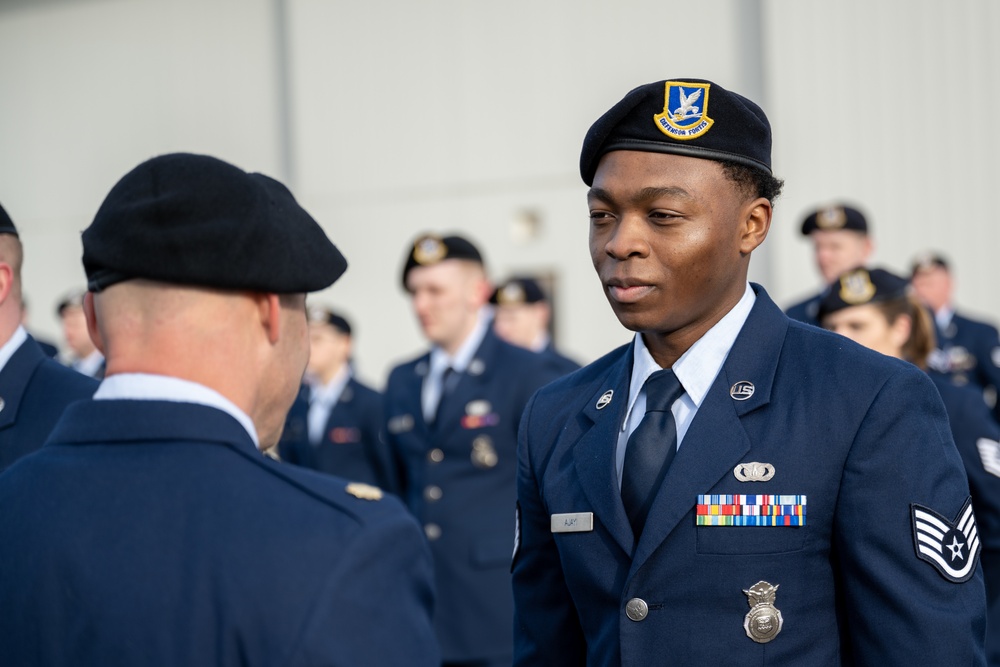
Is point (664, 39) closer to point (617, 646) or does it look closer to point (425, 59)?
point (425, 59)

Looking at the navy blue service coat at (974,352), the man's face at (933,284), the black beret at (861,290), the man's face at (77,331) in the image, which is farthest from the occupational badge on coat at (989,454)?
the man's face at (77,331)

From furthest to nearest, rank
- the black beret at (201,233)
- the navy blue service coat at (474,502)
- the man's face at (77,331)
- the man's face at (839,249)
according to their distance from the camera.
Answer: the man's face at (77,331), the man's face at (839,249), the navy blue service coat at (474,502), the black beret at (201,233)

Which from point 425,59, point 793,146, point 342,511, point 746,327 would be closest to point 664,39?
point 793,146

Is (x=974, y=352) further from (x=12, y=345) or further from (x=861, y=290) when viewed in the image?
(x=12, y=345)

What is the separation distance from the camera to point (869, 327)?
13.5 feet

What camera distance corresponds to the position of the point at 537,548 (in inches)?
97.7

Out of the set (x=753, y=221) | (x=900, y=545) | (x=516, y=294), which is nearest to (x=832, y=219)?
(x=516, y=294)

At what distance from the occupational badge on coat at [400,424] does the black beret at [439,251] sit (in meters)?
0.69

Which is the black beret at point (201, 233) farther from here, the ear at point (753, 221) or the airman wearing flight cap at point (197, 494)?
the ear at point (753, 221)

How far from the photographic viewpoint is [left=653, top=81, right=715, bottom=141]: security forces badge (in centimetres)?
227

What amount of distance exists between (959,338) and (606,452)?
24.3ft

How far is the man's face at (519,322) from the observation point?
8.99 meters

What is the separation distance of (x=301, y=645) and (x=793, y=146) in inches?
425

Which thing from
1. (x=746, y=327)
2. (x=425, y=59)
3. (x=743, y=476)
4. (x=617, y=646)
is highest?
(x=425, y=59)
